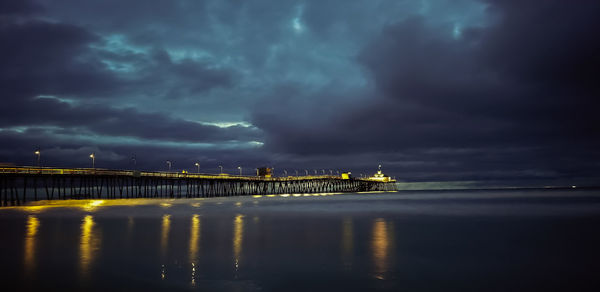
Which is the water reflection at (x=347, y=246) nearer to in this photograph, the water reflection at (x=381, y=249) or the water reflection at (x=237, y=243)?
the water reflection at (x=381, y=249)

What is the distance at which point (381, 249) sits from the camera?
1867 centimetres

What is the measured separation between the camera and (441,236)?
24078mm

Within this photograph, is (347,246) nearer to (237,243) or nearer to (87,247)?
(237,243)

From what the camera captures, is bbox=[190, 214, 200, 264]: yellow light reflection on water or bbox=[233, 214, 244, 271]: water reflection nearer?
bbox=[233, 214, 244, 271]: water reflection

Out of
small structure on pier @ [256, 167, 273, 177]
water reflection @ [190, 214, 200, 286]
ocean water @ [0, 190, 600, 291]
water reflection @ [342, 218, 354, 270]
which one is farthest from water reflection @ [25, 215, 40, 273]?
small structure on pier @ [256, 167, 273, 177]

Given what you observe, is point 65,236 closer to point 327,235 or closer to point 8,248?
point 8,248

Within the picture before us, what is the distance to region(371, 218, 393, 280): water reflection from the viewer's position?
14.0m

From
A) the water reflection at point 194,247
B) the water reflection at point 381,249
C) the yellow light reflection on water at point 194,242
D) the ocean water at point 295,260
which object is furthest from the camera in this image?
the yellow light reflection on water at point 194,242

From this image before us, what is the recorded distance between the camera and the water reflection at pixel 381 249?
14.0m

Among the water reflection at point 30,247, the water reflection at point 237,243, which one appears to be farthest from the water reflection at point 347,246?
the water reflection at point 30,247

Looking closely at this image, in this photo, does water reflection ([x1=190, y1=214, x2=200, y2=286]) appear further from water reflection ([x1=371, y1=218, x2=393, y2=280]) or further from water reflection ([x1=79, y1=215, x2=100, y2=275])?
water reflection ([x1=371, y1=218, x2=393, y2=280])

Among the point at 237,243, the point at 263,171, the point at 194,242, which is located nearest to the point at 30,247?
the point at 194,242

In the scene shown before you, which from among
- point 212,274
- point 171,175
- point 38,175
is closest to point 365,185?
point 171,175

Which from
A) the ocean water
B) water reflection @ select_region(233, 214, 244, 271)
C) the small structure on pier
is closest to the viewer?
the ocean water
